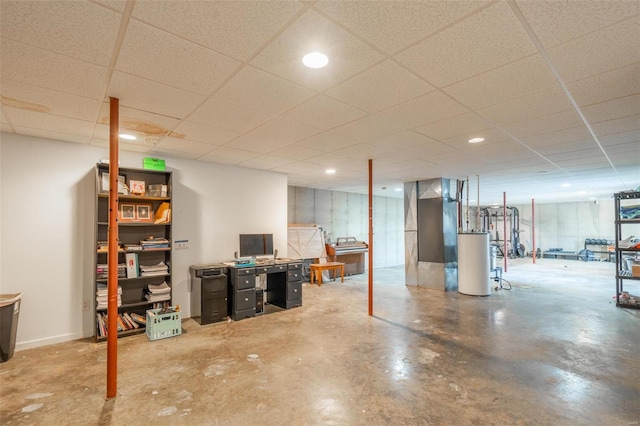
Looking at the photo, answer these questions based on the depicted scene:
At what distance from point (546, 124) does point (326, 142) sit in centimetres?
245

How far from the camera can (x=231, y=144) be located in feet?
13.3

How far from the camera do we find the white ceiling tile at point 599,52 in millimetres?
1695

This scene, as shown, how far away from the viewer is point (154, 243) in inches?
168

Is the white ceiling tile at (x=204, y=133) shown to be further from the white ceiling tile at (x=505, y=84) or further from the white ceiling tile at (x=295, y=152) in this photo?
the white ceiling tile at (x=505, y=84)

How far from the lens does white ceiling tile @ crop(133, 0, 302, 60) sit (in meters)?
1.50

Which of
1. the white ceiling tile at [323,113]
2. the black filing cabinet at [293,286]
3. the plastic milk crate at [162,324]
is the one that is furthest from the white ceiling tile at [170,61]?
the black filing cabinet at [293,286]

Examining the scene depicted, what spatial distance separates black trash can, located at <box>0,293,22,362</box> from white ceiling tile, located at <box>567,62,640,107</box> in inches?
223

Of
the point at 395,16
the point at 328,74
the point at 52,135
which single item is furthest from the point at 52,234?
the point at 395,16

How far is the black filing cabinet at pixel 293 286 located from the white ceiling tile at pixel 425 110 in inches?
123

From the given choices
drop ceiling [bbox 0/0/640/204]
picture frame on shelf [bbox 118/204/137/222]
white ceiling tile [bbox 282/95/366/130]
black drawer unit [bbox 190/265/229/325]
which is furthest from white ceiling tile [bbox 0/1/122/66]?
black drawer unit [bbox 190/265/229/325]

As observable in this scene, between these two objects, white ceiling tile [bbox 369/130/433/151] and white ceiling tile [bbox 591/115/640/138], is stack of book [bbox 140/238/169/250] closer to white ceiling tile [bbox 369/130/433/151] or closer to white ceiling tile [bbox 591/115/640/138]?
white ceiling tile [bbox 369/130/433/151]

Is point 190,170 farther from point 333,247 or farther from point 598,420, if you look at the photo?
point 598,420

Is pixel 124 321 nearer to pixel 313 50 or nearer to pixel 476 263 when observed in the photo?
pixel 313 50

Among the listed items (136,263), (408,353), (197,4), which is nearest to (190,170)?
(136,263)
